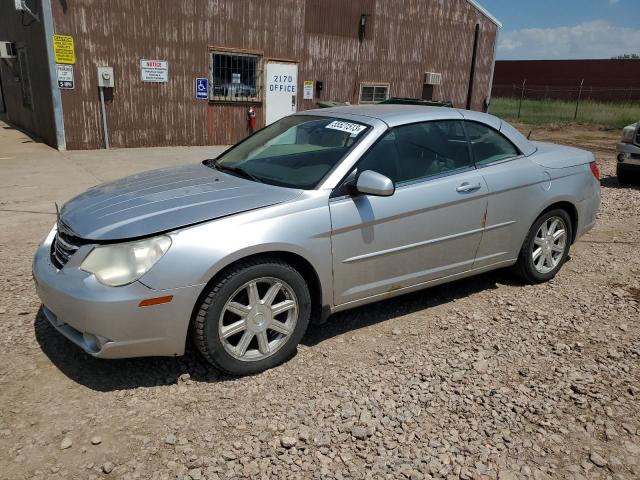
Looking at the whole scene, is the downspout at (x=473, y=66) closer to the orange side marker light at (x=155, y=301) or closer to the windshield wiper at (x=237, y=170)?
the windshield wiper at (x=237, y=170)

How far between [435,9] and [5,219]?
14732mm

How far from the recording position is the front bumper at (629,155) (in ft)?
29.9

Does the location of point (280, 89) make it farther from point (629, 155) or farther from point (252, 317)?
point (252, 317)

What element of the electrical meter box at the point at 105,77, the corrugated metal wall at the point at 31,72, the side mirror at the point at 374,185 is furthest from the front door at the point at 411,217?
the corrugated metal wall at the point at 31,72

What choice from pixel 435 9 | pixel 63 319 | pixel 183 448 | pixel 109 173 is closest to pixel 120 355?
pixel 63 319

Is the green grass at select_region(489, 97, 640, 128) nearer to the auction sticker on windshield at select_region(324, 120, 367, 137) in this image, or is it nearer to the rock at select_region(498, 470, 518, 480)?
the auction sticker on windshield at select_region(324, 120, 367, 137)

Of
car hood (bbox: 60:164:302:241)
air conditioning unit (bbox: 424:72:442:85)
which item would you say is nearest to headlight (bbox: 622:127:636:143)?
car hood (bbox: 60:164:302:241)

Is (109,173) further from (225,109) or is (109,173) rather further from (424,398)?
(424,398)

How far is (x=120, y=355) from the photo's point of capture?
291 centimetres

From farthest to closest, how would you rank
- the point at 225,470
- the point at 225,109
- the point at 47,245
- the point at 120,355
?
the point at 225,109 → the point at 47,245 → the point at 120,355 → the point at 225,470

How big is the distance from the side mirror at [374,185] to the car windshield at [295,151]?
0.88 feet

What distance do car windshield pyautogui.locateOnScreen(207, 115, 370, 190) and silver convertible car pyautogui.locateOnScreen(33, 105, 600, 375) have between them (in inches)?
0.6

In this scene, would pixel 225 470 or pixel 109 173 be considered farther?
pixel 109 173

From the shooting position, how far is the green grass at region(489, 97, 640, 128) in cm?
2480
